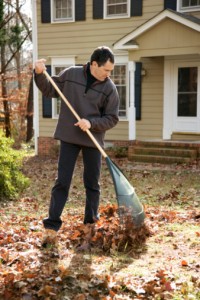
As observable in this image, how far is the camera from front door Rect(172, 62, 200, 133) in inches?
524

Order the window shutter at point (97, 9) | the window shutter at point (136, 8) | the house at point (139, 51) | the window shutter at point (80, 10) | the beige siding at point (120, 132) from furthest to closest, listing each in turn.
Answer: the window shutter at point (80, 10) → the beige siding at point (120, 132) → the window shutter at point (97, 9) → the window shutter at point (136, 8) → the house at point (139, 51)

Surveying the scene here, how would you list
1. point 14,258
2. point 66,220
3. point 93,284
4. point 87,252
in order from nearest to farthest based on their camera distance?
point 93,284, point 14,258, point 87,252, point 66,220

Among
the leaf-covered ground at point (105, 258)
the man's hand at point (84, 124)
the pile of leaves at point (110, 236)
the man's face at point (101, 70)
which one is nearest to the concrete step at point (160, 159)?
the leaf-covered ground at point (105, 258)

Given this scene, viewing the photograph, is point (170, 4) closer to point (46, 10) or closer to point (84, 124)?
point (46, 10)

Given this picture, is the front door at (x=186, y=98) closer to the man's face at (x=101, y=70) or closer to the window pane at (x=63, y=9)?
the window pane at (x=63, y=9)

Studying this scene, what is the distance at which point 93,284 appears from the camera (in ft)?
12.1

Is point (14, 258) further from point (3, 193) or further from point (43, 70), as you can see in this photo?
point (3, 193)

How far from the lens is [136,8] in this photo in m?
13.8

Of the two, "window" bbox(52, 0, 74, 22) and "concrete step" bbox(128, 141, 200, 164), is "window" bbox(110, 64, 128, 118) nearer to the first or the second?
"concrete step" bbox(128, 141, 200, 164)

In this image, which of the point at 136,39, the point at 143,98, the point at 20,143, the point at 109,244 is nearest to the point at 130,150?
the point at 143,98

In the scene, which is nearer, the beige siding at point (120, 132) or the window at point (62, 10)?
the beige siding at point (120, 132)

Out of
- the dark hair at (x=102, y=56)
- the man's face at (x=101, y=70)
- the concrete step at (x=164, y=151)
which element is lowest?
the concrete step at (x=164, y=151)

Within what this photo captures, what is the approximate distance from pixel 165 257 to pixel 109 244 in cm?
56

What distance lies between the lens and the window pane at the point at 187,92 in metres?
13.4
